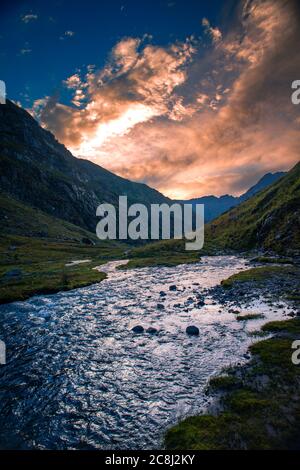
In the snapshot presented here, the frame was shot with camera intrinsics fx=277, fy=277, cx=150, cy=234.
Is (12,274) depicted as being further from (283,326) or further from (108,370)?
(283,326)

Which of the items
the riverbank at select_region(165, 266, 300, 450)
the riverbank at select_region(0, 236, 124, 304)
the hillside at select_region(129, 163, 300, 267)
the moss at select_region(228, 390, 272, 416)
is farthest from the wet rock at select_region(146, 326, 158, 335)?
the hillside at select_region(129, 163, 300, 267)

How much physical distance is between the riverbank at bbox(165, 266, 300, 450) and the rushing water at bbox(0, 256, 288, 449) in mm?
913

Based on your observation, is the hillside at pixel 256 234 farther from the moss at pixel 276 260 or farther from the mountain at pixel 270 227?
the moss at pixel 276 260

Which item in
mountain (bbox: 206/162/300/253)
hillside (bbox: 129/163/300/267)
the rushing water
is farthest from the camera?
hillside (bbox: 129/163/300/267)

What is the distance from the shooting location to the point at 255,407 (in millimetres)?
12492

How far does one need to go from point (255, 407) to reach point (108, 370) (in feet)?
28.8

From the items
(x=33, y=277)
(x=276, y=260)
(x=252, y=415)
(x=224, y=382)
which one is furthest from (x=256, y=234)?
(x=252, y=415)

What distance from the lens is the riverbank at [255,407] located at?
10.8 m

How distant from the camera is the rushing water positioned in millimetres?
12188

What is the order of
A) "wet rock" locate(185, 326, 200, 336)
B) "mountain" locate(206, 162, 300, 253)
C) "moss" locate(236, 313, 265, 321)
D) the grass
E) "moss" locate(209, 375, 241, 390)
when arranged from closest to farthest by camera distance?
the grass, "moss" locate(209, 375, 241, 390), "wet rock" locate(185, 326, 200, 336), "moss" locate(236, 313, 265, 321), "mountain" locate(206, 162, 300, 253)

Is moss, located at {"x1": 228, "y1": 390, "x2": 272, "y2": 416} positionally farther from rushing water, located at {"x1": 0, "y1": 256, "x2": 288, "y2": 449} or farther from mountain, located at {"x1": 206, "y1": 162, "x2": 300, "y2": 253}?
mountain, located at {"x1": 206, "y1": 162, "x2": 300, "y2": 253}

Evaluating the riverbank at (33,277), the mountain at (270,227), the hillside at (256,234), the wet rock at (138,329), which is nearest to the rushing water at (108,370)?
the wet rock at (138,329)
